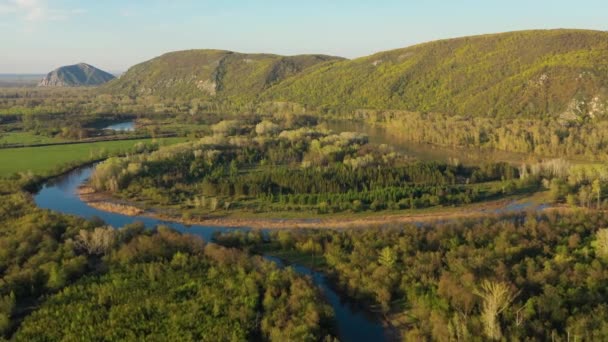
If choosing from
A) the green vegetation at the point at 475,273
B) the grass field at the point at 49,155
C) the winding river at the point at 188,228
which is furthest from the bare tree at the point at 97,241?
the grass field at the point at 49,155

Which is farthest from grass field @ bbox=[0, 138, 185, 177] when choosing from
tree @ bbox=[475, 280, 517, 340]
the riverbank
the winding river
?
tree @ bbox=[475, 280, 517, 340]

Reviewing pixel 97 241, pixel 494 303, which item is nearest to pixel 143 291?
pixel 97 241

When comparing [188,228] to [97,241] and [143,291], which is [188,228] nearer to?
[97,241]

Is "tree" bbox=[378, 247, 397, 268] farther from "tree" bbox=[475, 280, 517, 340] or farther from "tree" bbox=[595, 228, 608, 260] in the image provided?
"tree" bbox=[595, 228, 608, 260]

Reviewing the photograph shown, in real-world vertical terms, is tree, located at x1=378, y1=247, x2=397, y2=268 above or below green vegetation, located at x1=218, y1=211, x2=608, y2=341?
above

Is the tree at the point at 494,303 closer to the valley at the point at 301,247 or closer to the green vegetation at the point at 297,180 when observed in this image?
the valley at the point at 301,247

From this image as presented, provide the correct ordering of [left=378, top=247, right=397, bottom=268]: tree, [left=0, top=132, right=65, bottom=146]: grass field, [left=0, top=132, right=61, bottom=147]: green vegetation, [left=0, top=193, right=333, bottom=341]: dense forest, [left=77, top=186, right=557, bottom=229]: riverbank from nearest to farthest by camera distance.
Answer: [left=0, top=193, right=333, bottom=341]: dense forest < [left=378, top=247, right=397, bottom=268]: tree < [left=77, top=186, right=557, bottom=229]: riverbank < [left=0, top=132, right=61, bottom=147]: green vegetation < [left=0, top=132, right=65, bottom=146]: grass field

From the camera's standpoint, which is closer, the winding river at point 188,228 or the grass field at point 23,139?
the winding river at point 188,228
